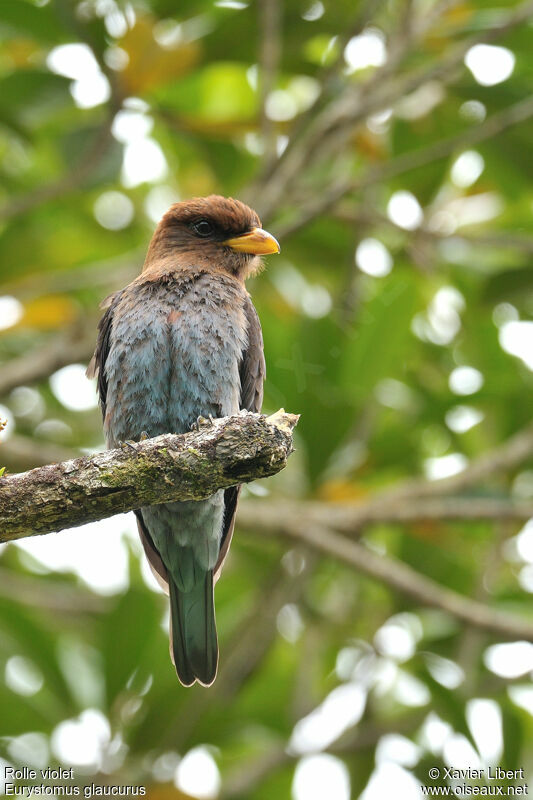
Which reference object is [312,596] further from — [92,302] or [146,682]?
[92,302]

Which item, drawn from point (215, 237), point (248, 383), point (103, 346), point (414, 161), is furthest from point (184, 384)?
point (414, 161)

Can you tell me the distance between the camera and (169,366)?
14.2 feet

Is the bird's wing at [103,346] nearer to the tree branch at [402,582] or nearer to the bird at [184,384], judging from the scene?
the bird at [184,384]

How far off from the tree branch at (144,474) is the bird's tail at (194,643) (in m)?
1.54

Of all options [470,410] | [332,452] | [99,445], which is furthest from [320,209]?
[99,445]

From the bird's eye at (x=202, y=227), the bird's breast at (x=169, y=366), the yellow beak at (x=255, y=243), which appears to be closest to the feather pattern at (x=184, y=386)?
the bird's breast at (x=169, y=366)

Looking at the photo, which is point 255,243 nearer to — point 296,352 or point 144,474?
point 296,352

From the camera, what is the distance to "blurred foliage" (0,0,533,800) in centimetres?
557

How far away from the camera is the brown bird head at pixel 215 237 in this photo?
502cm

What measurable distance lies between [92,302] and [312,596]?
7.75 ft

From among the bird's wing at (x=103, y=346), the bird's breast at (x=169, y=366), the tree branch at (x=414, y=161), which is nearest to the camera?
the bird's breast at (x=169, y=366)

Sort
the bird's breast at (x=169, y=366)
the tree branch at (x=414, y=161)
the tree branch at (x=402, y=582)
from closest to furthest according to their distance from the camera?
the bird's breast at (x=169, y=366) → the tree branch at (x=402, y=582) → the tree branch at (x=414, y=161)

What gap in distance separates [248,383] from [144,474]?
5.52ft

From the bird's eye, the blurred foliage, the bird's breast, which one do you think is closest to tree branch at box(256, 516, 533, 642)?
the blurred foliage
